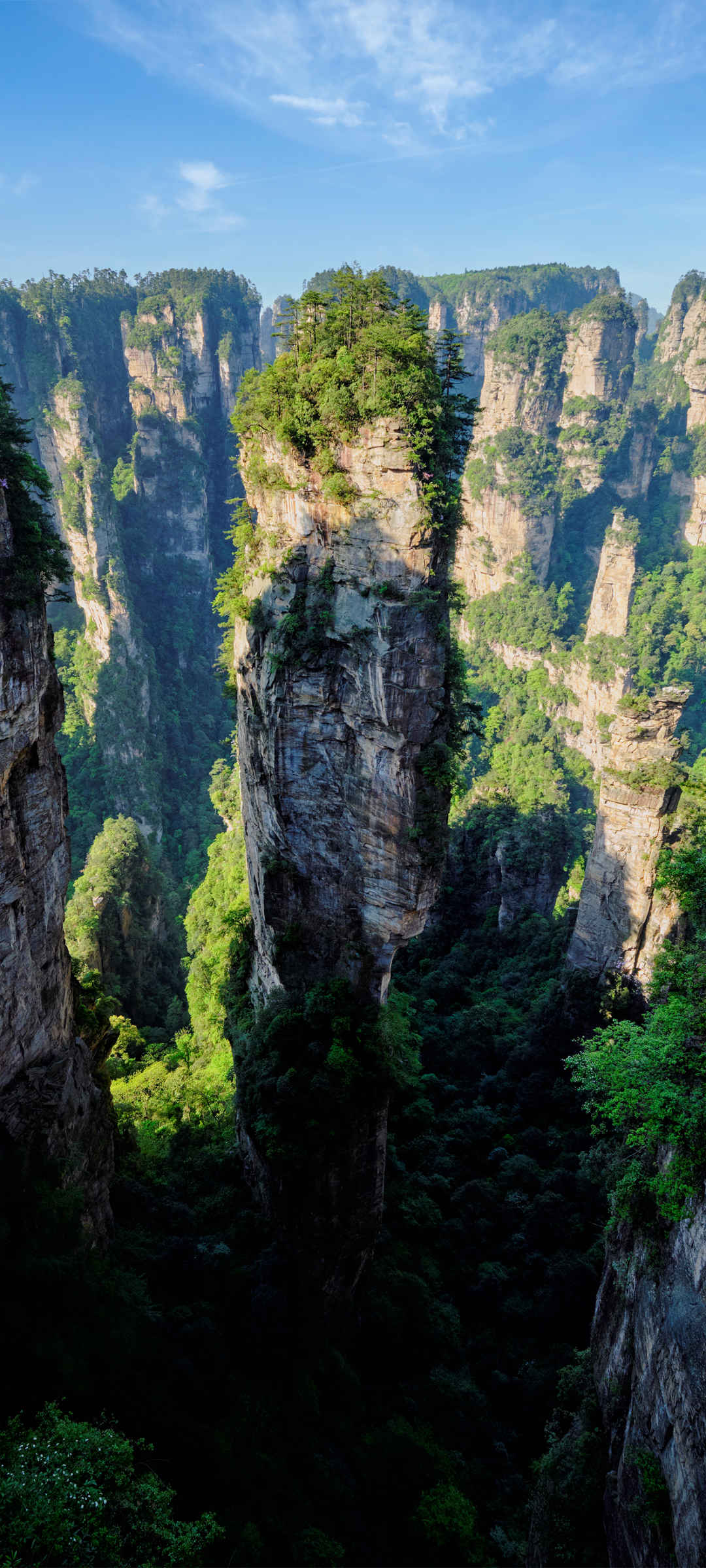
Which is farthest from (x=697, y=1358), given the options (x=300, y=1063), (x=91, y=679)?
(x=91, y=679)

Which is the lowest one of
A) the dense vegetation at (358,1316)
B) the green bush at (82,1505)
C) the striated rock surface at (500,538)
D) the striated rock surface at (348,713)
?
the dense vegetation at (358,1316)

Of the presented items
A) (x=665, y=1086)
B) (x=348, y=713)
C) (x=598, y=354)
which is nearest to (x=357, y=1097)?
(x=348, y=713)

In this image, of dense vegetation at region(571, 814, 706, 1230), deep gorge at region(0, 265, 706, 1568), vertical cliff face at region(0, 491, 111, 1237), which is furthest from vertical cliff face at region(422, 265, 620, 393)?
dense vegetation at region(571, 814, 706, 1230)

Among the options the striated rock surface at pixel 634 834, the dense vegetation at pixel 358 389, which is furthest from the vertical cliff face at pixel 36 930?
the striated rock surface at pixel 634 834

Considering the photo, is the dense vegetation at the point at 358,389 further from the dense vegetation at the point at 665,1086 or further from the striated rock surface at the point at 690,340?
the striated rock surface at the point at 690,340

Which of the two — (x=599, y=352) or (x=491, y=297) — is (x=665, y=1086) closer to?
(x=599, y=352)

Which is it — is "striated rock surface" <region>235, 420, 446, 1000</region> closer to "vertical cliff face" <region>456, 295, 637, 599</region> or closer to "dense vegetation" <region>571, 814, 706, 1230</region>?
"dense vegetation" <region>571, 814, 706, 1230</region>

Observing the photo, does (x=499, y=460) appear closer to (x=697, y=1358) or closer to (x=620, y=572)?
(x=620, y=572)
